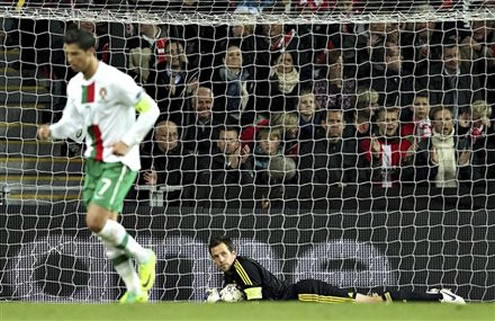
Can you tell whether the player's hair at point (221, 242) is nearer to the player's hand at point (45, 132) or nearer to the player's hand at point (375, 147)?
the player's hand at point (375, 147)

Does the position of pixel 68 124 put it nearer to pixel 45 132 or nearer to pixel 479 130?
pixel 45 132

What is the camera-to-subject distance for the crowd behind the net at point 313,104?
11680 millimetres

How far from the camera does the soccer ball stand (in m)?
10.7

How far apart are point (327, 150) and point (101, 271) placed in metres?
2.50

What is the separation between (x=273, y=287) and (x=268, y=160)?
1.48 metres

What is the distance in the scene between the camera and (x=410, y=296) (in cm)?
1116

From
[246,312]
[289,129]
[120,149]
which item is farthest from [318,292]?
[246,312]

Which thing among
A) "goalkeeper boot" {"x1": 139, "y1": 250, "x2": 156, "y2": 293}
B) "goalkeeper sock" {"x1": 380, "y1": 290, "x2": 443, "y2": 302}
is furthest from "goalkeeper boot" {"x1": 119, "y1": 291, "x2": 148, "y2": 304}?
"goalkeeper sock" {"x1": 380, "y1": 290, "x2": 443, "y2": 302}

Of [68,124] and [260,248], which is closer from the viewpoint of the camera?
[68,124]

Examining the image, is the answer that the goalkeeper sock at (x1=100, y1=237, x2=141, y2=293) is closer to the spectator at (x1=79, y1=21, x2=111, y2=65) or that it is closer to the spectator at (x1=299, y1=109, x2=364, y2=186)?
the spectator at (x1=299, y1=109, x2=364, y2=186)

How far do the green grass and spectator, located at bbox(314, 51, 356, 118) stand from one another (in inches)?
183

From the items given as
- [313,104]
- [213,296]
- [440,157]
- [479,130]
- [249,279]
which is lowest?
[213,296]

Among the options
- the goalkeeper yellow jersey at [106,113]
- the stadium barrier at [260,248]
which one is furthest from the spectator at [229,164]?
the goalkeeper yellow jersey at [106,113]

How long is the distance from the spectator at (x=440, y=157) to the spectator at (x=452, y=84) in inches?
10.1
